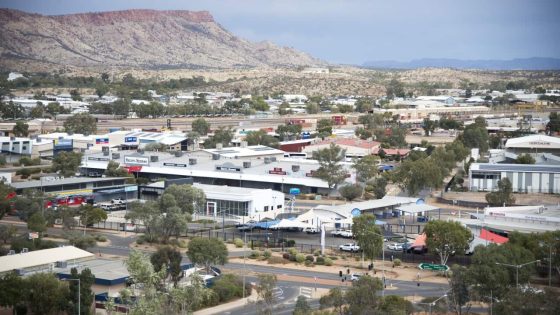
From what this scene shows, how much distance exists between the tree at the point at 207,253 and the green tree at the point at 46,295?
5378 mm

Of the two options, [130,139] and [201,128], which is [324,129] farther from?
[130,139]

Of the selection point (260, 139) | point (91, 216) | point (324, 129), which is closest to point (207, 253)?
point (91, 216)

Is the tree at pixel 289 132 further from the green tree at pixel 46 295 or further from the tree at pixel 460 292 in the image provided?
the green tree at pixel 46 295

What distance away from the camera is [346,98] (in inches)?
4882

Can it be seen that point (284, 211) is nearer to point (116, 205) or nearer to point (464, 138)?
point (116, 205)

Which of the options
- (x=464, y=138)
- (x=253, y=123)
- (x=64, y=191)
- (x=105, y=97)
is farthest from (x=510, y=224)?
(x=105, y=97)

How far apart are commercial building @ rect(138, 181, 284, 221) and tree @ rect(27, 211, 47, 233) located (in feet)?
26.0

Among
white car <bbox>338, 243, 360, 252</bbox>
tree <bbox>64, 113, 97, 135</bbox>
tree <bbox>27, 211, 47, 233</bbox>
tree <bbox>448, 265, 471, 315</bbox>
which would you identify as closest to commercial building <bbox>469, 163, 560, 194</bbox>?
white car <bbox>338, 243, 360, 252</bbox>

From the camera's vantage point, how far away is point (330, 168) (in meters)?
46.6

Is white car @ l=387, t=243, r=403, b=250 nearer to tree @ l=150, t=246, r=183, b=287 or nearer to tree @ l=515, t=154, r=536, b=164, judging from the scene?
tree @ l=150, t=246, r=183, b=287

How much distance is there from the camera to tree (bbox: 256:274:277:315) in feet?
73.6

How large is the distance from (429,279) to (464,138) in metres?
37.6

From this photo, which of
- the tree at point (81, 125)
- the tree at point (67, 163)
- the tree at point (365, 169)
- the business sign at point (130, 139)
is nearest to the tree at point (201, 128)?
the tree at point (81, 125)

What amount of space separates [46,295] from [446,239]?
13262mm
